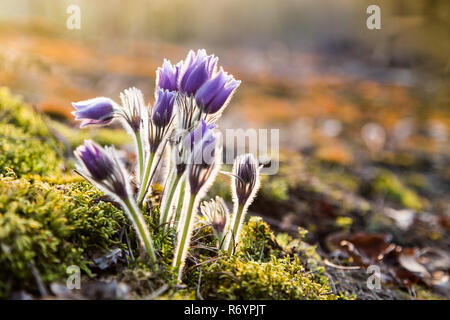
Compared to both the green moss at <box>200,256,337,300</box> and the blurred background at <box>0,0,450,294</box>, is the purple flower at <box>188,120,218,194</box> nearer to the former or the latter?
the green moss at <box>200,256,337,300</box>

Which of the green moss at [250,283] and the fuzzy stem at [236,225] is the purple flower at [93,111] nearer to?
the fuzzy stem at [236,225]

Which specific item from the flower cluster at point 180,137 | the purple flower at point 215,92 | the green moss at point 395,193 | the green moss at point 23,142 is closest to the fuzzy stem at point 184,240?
the flower cluster at point 180,137

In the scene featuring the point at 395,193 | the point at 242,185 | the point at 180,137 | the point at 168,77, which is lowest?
the point at 395,193

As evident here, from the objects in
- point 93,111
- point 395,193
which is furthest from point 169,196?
point 395,193

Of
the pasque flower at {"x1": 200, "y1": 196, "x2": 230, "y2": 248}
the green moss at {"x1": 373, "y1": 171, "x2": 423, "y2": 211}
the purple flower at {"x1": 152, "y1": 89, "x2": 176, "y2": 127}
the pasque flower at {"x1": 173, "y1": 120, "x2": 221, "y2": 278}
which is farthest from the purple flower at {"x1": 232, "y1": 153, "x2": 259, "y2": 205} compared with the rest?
the green moss at {"x1": 373, "y1": 171, "x2": 423, "y2": 211}

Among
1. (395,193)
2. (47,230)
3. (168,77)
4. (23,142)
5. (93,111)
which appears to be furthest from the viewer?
(395,193)

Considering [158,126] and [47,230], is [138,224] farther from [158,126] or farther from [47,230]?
[158,126]

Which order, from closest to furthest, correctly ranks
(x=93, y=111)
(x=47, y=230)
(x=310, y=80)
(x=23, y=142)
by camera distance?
(x=47, y=230)
(x=93, y=111)
(x=23, y=142)
(x=310, y=80)
